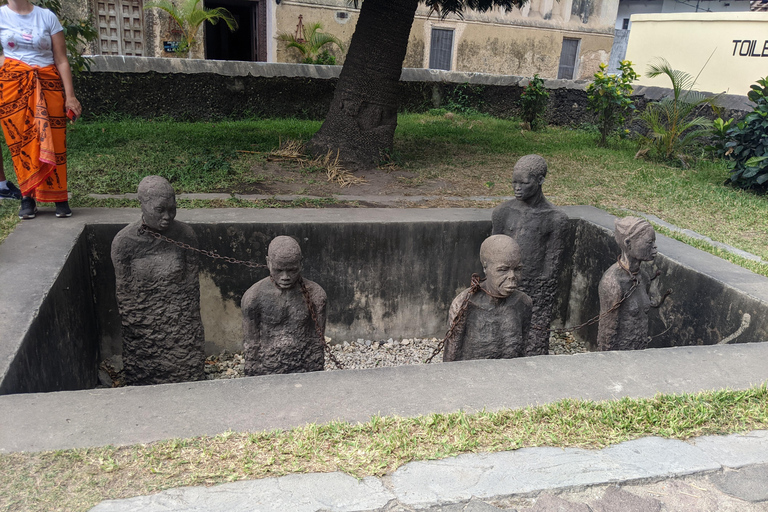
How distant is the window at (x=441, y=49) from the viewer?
1742 centimetres

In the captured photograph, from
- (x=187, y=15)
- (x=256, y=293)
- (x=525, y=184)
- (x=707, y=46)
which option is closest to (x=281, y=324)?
(x=256, y=293)

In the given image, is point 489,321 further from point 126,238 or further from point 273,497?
point 126,238

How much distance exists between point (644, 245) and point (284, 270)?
2.06 metres

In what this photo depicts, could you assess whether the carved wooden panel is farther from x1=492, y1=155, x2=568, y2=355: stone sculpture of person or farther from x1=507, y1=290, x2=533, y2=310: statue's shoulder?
x1=507, y1=290, x2=533, y2=310: statue's shoulder

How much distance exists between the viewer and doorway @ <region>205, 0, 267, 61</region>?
1516cm

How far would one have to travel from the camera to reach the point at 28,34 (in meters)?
4.15

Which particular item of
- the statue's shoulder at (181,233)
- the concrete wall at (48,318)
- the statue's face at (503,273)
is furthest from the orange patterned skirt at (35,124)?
the statue's face at (503,273)

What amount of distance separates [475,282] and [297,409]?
4.73ft

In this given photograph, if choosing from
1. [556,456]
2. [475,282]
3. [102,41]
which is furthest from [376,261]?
[102,41]

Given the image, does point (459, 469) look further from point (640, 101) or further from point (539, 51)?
point (539, 51)

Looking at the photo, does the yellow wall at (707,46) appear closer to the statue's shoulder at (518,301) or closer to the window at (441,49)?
the window at (441,49)

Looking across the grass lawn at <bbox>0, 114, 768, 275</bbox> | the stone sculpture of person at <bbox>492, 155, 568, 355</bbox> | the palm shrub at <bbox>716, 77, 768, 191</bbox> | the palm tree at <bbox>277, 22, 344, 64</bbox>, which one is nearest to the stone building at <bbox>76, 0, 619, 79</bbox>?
the palm tree at <bbox>277, 22, 344, 64</bbox>

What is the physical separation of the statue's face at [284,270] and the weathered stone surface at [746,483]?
80.4 inches

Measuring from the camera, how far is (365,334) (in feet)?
16.3
